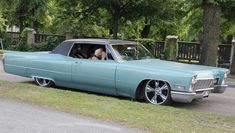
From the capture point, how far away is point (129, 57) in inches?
420

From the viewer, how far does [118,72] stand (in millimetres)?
10055

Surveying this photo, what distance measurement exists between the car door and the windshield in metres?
0.34

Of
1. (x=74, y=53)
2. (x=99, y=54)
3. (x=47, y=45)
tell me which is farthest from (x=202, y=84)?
(x=47, y=45)

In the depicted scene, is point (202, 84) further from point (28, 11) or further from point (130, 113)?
point (28, 11)

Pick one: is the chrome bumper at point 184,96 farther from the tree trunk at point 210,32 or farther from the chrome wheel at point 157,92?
the tree trunk at point 210,32

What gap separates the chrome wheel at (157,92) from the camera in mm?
9637

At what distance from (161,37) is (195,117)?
3895cm

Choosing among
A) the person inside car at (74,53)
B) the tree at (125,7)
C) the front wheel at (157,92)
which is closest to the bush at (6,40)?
the tree at (125,7)

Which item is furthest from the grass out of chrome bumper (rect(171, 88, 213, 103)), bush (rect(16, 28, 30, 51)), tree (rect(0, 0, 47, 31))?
tree (rect(0, 0, 47, 31))

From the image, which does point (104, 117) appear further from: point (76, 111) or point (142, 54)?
point (142, 54)

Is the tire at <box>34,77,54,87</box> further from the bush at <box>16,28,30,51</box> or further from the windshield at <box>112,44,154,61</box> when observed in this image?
the bush at <box>16,28,30,51</box>

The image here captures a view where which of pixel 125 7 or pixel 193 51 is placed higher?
pixel 125 7

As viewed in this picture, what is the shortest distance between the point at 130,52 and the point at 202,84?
2188mm

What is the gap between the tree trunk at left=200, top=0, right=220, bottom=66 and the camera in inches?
751
